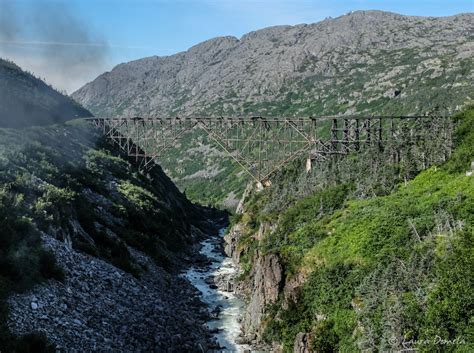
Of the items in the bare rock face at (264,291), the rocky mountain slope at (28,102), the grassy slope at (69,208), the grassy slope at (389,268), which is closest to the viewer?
the grassy slope at (389,268)

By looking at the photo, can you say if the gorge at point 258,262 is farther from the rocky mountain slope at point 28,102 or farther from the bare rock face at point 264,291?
the rocky mountain slope at point 28,102

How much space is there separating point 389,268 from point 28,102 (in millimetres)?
79294

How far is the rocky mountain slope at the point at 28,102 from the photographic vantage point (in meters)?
80.8

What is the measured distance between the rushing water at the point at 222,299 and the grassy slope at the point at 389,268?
4.63m

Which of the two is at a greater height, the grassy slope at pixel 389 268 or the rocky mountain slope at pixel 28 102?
the rocky mountain slope at pixel 28 102

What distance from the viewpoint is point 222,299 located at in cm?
5122

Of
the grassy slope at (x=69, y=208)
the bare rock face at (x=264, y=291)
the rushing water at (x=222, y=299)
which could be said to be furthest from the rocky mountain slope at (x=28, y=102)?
the bare rock face at (x=264, y=291)

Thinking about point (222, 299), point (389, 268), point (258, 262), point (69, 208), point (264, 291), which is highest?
point (69, 208)

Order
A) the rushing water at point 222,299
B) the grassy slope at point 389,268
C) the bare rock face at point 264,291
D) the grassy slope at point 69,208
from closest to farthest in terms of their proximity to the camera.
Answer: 1. the grassy slope at point 389,268
2. the grassy slope at point 69,208
3. the bare rock face at point 264,291
4. the rushing water at point 222,299

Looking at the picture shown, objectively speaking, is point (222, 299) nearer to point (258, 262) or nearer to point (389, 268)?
point (258, 262)

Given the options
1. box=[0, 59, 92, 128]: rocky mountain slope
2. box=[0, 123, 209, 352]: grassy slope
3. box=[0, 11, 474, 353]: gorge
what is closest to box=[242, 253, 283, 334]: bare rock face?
box=[0, 11, 474, 353]: gorge

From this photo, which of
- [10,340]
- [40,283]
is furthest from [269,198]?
[10,340]

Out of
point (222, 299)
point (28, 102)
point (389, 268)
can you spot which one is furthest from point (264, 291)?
point (28, 102)

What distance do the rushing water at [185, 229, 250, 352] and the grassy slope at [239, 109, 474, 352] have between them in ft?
15.2
